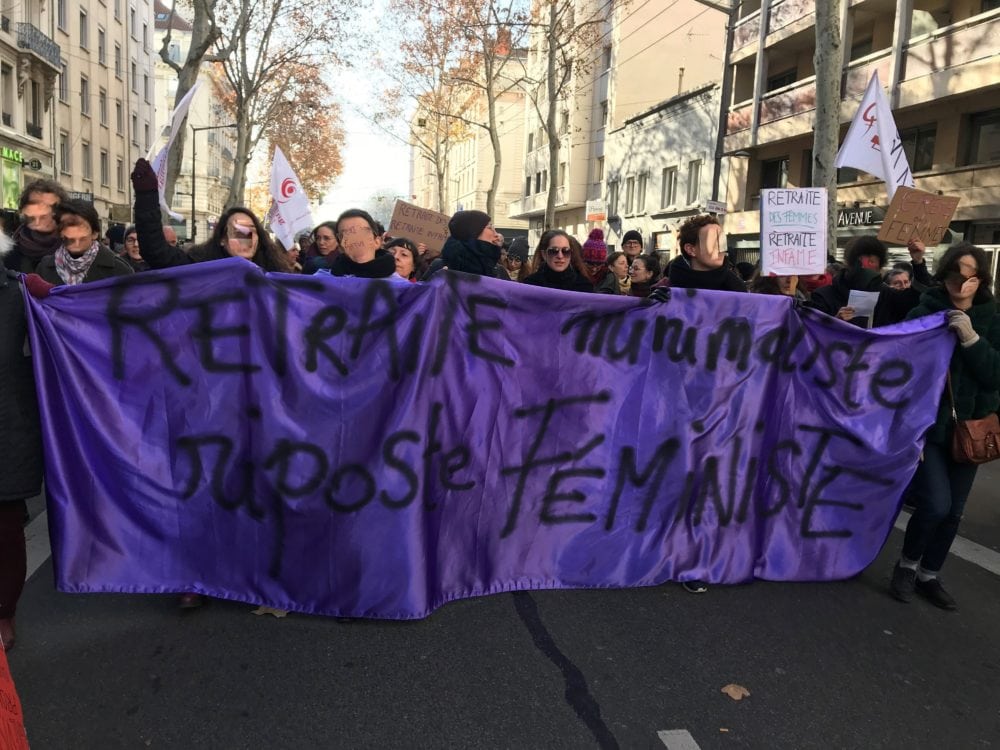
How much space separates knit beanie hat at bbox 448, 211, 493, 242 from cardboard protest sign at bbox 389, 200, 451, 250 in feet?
12.4

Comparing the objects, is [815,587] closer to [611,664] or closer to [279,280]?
[611,664]

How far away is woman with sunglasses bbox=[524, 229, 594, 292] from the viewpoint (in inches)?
208

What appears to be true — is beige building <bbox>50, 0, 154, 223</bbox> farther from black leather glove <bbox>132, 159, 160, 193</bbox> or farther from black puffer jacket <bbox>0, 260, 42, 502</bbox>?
black puffer jacket <bbox>0, 260, 42, 502</bbox>

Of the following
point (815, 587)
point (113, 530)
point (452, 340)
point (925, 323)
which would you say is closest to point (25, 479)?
point (113, 530)

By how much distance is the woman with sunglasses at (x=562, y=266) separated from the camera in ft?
17.3

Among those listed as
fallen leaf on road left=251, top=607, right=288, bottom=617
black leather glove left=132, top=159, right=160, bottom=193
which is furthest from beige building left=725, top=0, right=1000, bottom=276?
fallen leaf on road left=251, top=607, right=288, bottom=617

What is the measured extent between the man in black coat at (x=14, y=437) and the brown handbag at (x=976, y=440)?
411cm

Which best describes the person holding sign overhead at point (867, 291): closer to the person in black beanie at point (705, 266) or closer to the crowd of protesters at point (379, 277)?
the crowd of protesters at point (379, 277)

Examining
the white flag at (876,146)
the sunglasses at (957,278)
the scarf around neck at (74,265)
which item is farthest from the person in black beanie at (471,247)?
the white flag at (876,146)

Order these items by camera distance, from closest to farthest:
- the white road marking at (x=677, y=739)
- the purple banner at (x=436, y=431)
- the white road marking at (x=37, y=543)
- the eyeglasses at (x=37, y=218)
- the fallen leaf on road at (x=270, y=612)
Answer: the white road marking at (x=677, y=739), the purple banner at (x=436, y=431), the fallen leaf on road at (x=270, y=612), the white road marking at (x=37, y=543), the eyeglasses at (x=37, y=218)

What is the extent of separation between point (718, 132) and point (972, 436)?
23341 mm

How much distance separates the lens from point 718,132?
25312 millimetres

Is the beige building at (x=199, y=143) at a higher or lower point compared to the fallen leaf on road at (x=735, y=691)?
higher

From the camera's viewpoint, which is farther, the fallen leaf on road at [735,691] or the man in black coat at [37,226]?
the man in black coat at [37,226]
